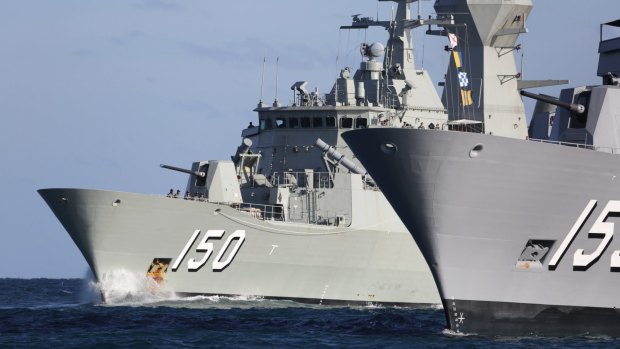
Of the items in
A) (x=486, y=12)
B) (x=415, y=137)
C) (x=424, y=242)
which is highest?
(x=486, y=12)

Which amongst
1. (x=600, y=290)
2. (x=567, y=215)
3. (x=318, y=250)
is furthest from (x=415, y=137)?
(x=318, y=250)

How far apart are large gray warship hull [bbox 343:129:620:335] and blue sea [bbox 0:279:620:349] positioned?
25.5 inches

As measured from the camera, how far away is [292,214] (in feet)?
117

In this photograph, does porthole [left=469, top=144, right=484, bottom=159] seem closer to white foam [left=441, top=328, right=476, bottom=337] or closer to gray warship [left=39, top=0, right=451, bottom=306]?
white foam [left=441, top=328, right=476, bottom=337]

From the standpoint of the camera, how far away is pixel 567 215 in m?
22.7

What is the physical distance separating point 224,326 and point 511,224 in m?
7.31

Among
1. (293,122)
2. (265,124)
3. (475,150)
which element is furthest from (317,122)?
(475,150)

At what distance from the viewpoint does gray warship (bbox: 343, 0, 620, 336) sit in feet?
73.7

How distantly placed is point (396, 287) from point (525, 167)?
14327 mm

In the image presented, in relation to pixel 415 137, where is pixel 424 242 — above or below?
below

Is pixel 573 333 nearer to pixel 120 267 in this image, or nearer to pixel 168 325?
pixel 168 325

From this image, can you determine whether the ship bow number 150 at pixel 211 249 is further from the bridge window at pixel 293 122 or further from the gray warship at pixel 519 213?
the gray warship at pixel 519 213

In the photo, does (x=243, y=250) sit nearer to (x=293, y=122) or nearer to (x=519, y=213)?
(x=293, y=122)

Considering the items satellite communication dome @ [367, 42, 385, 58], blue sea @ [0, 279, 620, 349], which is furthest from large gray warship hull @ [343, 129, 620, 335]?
satellite communication dome @ [367, 42, 385, 58]
